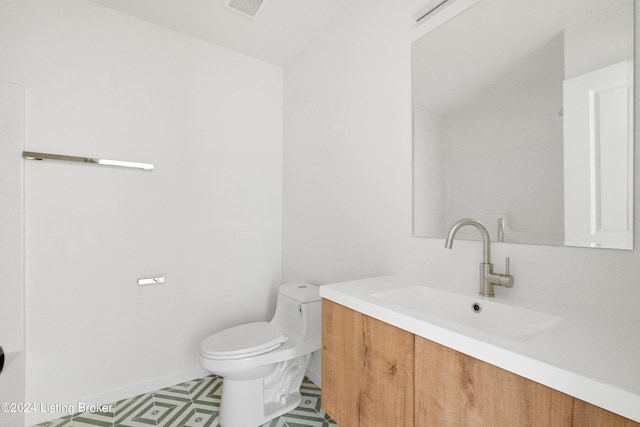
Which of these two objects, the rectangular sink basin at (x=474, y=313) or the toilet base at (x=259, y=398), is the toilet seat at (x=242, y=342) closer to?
the toilet base at (x=259, y=398)

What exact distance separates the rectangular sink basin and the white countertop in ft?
0.11

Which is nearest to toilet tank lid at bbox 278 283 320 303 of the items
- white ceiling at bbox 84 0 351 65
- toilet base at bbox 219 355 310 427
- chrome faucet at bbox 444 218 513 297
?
toilet base at bbox 219 355 310 427

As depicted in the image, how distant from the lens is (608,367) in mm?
519

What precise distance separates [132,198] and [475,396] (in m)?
2.02

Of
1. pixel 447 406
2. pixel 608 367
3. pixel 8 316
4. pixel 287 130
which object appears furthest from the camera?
pixel 287 130

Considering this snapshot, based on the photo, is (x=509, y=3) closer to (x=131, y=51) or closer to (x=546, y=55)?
(x=546, y=55)

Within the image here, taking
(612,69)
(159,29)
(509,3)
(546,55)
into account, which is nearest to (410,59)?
(509,3)

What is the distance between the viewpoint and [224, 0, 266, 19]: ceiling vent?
5.67 feet

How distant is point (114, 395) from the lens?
68.9 inches

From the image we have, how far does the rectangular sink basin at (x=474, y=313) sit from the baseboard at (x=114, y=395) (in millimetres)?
1669

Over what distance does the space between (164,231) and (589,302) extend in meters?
2.13

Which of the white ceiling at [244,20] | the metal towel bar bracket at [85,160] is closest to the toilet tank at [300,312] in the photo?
the metal towel bar bracket at [85,160]

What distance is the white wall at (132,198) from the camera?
5.22ft

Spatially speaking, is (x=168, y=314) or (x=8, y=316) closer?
(x=8, y=316)
